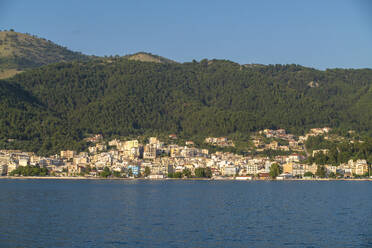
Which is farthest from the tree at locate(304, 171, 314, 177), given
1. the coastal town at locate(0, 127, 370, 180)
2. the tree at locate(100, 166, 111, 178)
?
the tree at locate(100, 166, 111, 178)

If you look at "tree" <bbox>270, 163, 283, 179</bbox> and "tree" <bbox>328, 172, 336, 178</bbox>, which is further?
"tree" <bbox>270, 163, 283, 179</bbox>

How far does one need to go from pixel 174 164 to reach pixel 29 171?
1189 inches

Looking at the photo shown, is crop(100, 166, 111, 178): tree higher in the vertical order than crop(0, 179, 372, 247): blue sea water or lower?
higher

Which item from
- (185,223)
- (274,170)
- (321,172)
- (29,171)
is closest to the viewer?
(185,223)

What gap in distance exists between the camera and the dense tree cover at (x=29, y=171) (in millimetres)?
128250

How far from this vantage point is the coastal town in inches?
4881

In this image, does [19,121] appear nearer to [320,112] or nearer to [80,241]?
[320,112]

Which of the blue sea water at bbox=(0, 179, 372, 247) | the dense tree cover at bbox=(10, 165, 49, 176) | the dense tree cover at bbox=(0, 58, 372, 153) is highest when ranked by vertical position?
the dense tree cover at bbox=(0, 58, 372, 153)

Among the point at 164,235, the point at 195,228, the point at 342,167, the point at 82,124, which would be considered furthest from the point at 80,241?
the point at 82,124

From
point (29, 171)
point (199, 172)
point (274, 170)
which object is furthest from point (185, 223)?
point (29, 171)

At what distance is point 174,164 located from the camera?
13450 centimetres

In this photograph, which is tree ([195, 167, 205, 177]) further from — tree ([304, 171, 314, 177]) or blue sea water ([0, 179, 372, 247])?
blue sea water ([0, 179, 372, 247])

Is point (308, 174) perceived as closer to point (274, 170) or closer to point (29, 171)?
point (274, 170)

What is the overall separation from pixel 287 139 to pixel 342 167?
104ft
